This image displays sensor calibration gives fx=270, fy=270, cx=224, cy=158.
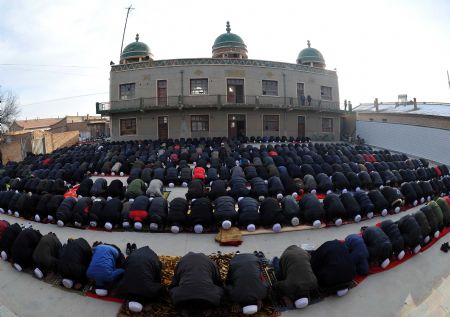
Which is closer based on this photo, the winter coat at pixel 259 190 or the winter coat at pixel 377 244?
the winter coat at pixel 377 244

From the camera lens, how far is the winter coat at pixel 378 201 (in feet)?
31.4

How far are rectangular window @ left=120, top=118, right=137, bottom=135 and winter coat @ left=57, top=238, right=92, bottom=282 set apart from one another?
69.5ft

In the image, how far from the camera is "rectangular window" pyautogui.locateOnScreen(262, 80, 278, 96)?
25844 millimetres

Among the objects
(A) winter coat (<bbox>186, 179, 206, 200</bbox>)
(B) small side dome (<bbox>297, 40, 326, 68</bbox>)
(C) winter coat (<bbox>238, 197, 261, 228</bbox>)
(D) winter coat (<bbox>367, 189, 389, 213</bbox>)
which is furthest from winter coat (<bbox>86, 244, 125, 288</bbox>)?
(B) small side dome (<bbox>297, 40, 326, 68</bbox>)

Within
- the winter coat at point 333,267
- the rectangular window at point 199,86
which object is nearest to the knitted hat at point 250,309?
the winter coat at point 333,267

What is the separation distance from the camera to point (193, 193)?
1040cm

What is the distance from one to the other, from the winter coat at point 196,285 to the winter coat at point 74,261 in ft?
7.17

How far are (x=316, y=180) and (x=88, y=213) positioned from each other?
31.0ft

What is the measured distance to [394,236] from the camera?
6781mm

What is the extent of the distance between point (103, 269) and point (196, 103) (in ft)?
66.9

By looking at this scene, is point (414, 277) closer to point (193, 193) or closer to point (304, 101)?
point (193, 193)

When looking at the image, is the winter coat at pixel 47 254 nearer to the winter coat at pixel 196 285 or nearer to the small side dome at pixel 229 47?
the winter coat at pixel 196 285

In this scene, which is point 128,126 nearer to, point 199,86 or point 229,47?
point 199,86

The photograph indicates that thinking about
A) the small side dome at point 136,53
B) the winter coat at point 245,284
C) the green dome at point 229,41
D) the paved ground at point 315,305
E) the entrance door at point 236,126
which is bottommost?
the paved ground at point 315,305
